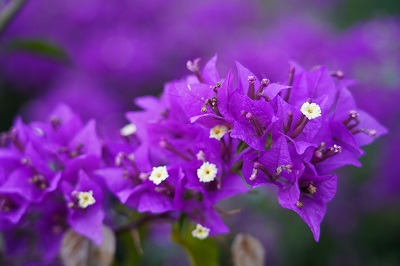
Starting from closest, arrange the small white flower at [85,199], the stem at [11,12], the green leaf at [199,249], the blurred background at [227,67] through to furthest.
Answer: the small white flower at [85,199]
the green leaf at [199,249]
the stem at [11,12]
the blurred background at [227,67]

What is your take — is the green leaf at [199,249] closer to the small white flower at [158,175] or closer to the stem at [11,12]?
the small white flower at [158,175]

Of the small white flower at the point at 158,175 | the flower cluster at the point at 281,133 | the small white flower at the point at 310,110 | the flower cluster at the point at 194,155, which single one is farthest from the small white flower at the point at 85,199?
the small white flower at the point at 310,110

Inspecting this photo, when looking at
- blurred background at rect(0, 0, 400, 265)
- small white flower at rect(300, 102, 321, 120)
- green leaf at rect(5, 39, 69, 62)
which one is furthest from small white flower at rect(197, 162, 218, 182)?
green leaf at rect(5, 39, 69, 62)

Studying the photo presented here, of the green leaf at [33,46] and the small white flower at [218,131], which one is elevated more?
the green leaf at [33,46]

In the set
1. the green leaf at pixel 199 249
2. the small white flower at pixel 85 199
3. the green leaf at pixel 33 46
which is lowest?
the green leaf at pixel 199 249

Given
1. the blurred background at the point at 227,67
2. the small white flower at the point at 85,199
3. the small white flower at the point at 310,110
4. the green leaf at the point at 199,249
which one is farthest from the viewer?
the blurred background at the point at 227,67

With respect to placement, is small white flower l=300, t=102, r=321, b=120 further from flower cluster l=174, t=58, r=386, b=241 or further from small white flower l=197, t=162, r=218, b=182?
small white flower l=197, t=162, r=218, b=182

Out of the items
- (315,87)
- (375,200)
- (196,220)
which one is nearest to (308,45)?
(375,200)
